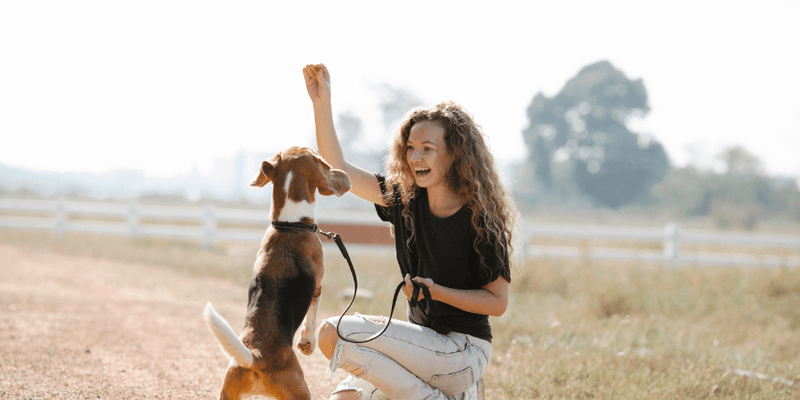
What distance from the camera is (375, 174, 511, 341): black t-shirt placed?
2730 millimetres

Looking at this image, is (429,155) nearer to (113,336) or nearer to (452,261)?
(452,261)

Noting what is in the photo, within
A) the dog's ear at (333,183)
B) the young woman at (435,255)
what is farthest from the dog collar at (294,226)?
the young woman at (435,255)

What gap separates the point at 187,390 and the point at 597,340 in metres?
3.58

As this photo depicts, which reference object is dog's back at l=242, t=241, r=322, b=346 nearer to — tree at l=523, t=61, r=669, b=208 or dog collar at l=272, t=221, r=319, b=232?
dog collar at l=272, t=221, r=319, b=232

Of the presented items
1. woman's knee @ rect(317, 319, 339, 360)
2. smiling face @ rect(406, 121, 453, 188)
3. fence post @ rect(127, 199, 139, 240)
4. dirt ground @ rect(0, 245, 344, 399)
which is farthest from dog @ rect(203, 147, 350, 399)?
fence post @ rect(127, 199, 139, 240)

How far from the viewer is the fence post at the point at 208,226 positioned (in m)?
12.5

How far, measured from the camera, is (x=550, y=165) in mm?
54719

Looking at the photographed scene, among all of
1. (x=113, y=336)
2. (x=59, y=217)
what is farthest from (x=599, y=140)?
(x=113, y=336)

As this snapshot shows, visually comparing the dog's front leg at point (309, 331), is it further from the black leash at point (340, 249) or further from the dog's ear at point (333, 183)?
the dog's ear at point (333, 183)

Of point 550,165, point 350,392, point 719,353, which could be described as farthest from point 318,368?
point 550,165

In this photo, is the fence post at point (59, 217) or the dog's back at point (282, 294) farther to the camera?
the fence post at point (59, 217)

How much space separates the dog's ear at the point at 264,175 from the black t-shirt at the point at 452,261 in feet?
3.03

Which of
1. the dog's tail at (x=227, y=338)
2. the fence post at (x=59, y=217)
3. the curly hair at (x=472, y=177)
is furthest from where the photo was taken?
the fence post at (x=59, y=217)

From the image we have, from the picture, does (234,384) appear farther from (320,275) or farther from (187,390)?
(187,390)
